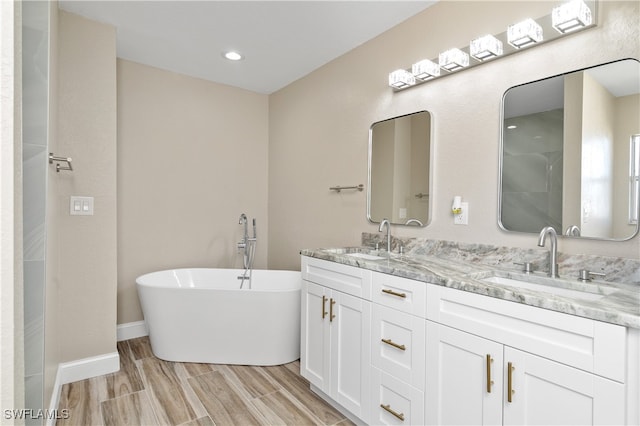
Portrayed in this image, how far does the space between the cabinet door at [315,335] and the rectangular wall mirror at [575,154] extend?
1.12 metres

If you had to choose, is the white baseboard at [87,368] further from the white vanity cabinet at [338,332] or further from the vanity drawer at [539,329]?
the vanity drawer at [539,329]

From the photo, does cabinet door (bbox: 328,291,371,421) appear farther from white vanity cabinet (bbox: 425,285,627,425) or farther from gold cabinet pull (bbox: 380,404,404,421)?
white vanity cabinet (bbox: 425,285,627,425)

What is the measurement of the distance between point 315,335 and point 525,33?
198 cm

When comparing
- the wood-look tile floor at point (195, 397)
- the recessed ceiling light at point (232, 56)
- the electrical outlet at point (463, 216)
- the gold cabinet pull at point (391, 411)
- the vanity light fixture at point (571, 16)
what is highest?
the recessed ceiling light at point (232, 56)

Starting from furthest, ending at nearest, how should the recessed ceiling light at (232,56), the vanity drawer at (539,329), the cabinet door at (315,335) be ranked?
the recessed ceiling light at (232,56) < the cabinet door at (315,335) < the vanity drawer at (539,329)

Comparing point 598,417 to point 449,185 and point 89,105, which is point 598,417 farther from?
point 89,105

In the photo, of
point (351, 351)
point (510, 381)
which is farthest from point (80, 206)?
point (510, 381)

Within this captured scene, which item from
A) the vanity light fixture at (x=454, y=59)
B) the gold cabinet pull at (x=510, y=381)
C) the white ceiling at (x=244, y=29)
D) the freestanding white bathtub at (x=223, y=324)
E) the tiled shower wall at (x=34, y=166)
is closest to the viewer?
the tiled shower wall at (x=34, y=166)

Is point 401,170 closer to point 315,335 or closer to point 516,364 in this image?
point 315,335

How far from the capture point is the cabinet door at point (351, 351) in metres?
1.89

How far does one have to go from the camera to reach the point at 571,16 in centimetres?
156

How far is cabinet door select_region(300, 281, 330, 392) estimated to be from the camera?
85.7 inches


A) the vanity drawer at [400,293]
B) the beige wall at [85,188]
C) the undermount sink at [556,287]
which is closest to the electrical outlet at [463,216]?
the undermount sink at [556,287]

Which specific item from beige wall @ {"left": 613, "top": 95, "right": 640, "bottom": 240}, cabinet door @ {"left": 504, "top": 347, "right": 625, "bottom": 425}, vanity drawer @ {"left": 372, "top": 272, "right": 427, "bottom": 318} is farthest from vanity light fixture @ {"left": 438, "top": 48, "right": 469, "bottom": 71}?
cabinet door @ {"left": 504, "top": 347, "right": 625, "bottom": 425}
